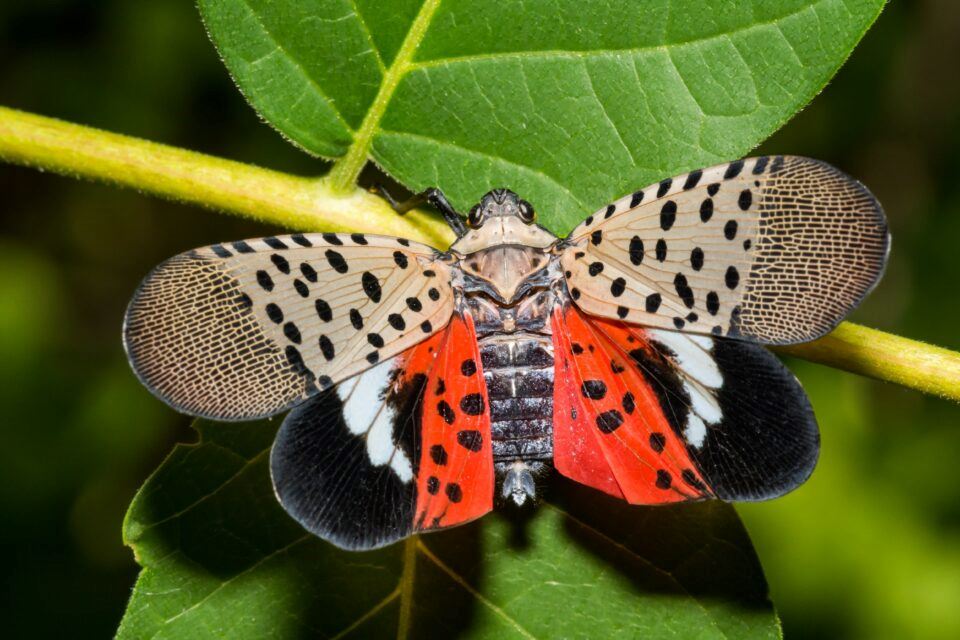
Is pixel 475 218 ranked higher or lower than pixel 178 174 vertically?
higher

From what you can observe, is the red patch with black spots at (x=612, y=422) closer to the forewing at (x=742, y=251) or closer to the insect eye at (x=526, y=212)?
the forewing at (x=742, y=251)

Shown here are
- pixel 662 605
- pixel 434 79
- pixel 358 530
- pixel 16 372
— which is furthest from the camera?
pixel 16 372

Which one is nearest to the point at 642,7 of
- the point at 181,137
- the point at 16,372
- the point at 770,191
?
the point at 770,191

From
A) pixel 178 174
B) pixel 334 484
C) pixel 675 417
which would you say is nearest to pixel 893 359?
pixel 675 417

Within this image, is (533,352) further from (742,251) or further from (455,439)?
(742,251)

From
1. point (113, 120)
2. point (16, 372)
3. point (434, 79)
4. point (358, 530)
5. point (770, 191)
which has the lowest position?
point (16, 372)

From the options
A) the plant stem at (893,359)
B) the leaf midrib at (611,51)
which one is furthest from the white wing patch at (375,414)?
the plant stem at (893,359)

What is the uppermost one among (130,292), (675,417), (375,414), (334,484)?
(675,417)

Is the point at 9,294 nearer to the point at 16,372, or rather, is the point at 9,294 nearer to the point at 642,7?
the point at 16,372
